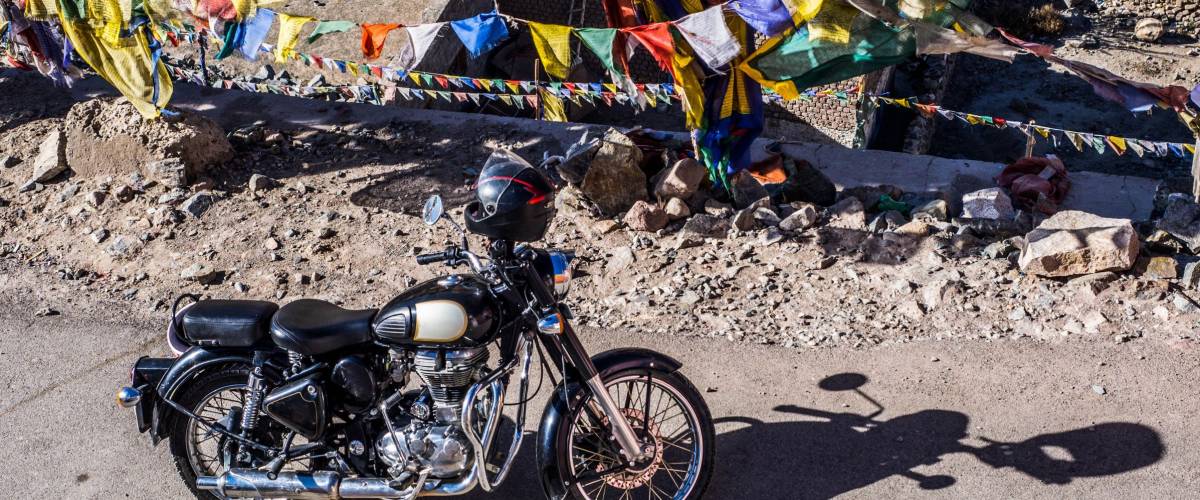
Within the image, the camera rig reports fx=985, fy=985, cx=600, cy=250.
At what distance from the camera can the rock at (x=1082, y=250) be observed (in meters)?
5.51

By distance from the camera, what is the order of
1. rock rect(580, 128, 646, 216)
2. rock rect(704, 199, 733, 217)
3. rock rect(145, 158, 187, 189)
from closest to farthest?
rock rect(704, 199, 733, 217) < rock rect(580, 128, 646, 216) < rock rect(145, 158, 187, 189)

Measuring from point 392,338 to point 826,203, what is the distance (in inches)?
178

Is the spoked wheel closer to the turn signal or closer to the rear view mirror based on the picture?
the turn signal

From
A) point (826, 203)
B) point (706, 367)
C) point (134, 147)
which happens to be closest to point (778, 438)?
point (706, 367)

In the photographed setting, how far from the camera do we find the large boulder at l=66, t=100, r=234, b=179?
7.83 m

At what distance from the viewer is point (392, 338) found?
3607 millimetres

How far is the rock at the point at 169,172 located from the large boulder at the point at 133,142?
0.10 metres

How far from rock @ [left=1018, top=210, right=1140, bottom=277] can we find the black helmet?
3.39 metres

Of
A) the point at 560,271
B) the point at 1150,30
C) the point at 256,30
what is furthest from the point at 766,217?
the point at 1150,30

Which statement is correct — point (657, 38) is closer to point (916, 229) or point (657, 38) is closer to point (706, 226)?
point (706, 226)

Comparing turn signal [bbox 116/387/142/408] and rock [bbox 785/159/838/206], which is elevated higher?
turn signal [bbox 116/387/142/408]

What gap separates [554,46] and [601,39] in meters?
0.32

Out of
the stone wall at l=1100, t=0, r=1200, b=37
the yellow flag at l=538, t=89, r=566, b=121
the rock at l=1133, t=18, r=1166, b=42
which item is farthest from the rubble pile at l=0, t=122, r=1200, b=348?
the stone wall at l=1100, t=0, r=1200, b=37

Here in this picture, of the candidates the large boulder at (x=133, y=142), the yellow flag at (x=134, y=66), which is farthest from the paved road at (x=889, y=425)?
the yellow flag at (x=134, y=66)
